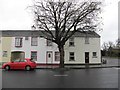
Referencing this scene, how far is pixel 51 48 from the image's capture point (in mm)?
35594

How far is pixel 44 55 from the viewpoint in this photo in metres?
35.5

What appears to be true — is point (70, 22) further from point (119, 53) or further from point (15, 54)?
point (119, 53)

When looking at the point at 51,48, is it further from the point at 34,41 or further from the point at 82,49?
the point at 82,49

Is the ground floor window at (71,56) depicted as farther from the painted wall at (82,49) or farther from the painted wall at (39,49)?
the painted wall at (39,49)

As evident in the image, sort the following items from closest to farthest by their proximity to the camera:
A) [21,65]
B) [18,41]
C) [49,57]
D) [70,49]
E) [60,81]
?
[60,81] → [21,65] → [49,57] → [18,41] → [70,49]

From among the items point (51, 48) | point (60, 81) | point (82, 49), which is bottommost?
point (60, 81)

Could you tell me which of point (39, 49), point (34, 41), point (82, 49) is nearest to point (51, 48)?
point (39, 49)

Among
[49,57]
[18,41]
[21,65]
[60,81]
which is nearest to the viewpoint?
[60,81]

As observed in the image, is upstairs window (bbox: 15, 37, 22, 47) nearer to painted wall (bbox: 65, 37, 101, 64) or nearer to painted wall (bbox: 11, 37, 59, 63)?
painted wall (bbox: 11, 37, 59, 63)

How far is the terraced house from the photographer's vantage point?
35562 millimetres

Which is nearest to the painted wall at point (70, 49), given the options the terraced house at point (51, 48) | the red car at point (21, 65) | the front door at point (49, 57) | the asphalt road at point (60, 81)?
the terraced house at point (51, 48)

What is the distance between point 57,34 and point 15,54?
39.3ft

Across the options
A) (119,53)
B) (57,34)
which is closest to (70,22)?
(57,34)

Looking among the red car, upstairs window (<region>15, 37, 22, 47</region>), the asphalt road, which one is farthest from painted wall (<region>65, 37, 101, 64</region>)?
the asphalt road
